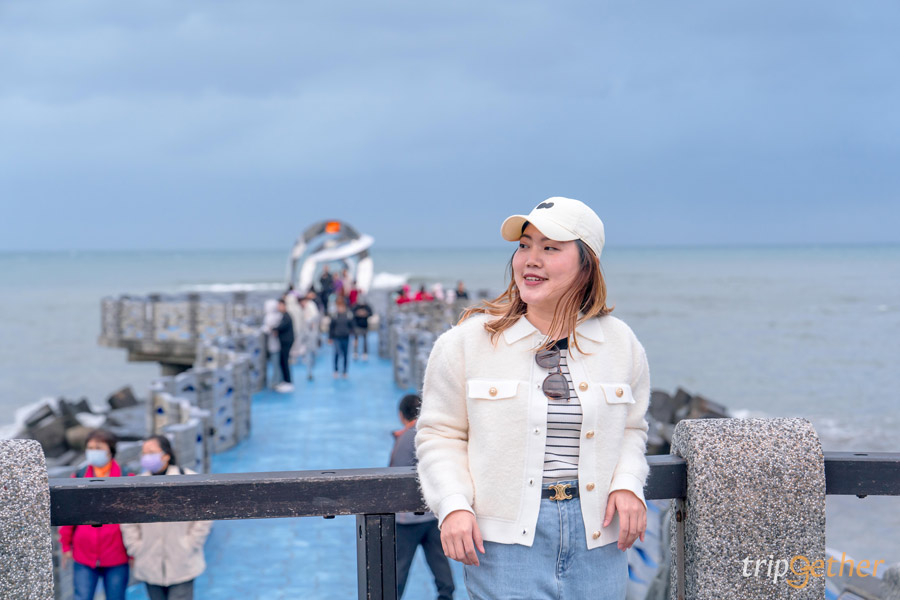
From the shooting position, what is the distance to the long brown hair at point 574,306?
8.11 feet

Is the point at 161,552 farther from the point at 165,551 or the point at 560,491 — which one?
the point at 560,491

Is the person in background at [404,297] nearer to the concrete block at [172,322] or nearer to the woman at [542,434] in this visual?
the concrete block at [172,322]

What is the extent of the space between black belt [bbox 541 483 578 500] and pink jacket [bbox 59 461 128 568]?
3.96 meters

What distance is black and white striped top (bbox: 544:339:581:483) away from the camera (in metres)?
2.38

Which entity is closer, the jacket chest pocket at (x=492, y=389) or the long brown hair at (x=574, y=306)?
the jacket chest pocket at (x=492, y=389)

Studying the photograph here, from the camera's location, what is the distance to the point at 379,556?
2.63 metres

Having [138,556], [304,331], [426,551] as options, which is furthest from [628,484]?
[304,331]

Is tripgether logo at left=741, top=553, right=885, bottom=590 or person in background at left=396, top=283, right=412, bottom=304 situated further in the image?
person in background at left=396, top=283, right=412, bottom=304

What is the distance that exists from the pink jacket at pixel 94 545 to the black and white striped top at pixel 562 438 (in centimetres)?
400

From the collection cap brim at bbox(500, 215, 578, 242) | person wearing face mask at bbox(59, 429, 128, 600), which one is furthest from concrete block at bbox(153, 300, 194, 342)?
cap brim at bbox(500, 215, 578, 242)

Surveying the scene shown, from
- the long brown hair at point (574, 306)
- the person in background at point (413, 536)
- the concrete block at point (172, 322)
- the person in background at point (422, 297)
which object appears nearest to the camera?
the long brown hair at point (574, 306)

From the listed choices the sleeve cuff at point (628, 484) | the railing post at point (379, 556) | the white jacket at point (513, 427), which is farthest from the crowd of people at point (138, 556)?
the sleeve cuff at point (628, 484)

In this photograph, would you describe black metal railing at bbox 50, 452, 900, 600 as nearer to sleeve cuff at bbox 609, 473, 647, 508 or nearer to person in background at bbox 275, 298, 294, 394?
sleeve cuff at bbox 609, 473, 647, 508

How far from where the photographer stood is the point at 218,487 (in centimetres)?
253
